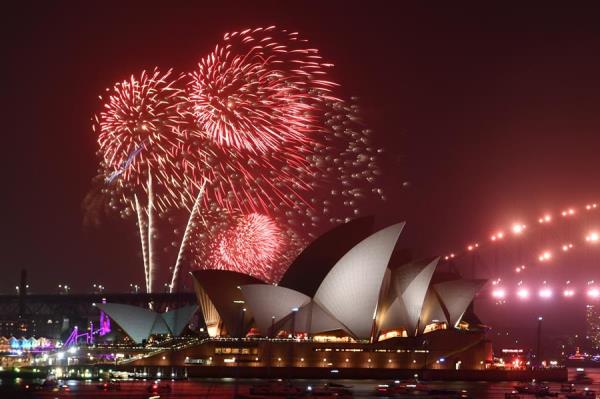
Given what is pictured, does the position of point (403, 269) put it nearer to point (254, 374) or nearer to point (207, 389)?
point (254, 374)

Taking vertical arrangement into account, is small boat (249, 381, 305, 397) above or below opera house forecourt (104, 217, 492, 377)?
below

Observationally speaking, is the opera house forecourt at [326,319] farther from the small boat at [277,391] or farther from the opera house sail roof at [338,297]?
the small boat at [277,391]

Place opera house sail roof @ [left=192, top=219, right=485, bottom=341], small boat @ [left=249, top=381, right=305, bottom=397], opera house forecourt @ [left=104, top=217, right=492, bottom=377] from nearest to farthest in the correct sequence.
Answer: small boat @ [left=249, top=381, right=305, bottom=397]
opera house sail roof @ [left=192, top=219, right=485, bottom=341]
opera house forecourt @ [left=104, top=217, right=492, bottom=377]

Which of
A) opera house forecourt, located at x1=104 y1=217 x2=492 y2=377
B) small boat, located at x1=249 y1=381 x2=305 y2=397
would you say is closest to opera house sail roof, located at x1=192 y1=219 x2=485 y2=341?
opera house forecourt, located at x1=104 y1=217 x2=492 y2=377

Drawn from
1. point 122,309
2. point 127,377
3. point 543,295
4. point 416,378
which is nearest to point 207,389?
point 127,377

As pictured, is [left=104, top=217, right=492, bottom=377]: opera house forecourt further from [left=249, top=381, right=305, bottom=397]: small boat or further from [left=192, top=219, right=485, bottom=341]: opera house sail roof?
[left=249, top=381, right=305, bottom=397]: small boat

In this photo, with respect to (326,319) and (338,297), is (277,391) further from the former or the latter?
(326,319)

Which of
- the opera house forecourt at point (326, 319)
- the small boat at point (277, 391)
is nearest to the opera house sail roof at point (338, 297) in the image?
the opera house forecourt at point (326, 319)

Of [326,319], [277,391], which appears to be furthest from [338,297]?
[277,391]
